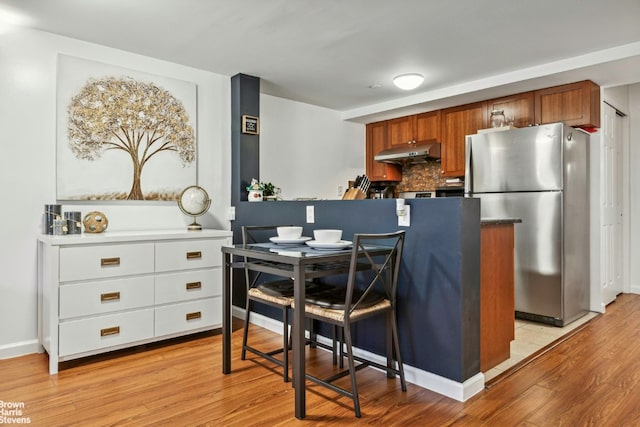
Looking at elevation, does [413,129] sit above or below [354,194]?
above

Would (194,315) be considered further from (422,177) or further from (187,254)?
(422,177)

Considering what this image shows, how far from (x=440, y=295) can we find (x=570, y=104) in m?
2.72

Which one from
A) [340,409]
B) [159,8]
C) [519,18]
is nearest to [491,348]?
[340,409]

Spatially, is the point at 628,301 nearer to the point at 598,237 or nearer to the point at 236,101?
the point at 598,237

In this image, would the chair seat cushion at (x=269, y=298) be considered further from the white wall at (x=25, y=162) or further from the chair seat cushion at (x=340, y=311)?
the white wall at (x=25, y=162)

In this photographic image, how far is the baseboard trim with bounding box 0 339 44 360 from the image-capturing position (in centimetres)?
274

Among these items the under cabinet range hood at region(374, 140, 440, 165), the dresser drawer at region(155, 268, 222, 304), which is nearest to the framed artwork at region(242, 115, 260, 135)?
the dresser drawer at region(155, 268, 222, 304)

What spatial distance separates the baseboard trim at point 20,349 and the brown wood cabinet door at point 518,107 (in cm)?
452

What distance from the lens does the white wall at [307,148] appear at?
445 cm

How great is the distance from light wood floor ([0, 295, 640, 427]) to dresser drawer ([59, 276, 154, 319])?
350mm

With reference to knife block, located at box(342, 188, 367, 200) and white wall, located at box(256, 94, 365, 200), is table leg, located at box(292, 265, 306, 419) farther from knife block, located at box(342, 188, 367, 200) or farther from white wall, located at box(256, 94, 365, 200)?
white wall, located at box(256, 94, 365, 200)

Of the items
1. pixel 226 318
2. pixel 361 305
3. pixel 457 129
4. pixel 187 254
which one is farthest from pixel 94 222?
pixel 457 129

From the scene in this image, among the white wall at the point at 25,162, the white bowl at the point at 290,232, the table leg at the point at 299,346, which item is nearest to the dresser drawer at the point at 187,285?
the white wall at the point at 25,162

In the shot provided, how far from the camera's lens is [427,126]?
16.0 ft
